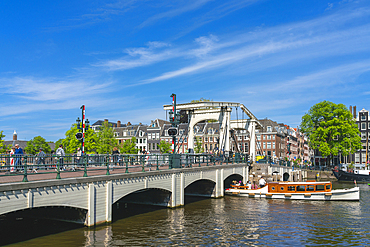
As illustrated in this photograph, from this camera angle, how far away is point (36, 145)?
3802 inches

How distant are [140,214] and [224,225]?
5.70m

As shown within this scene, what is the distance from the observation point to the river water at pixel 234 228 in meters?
14.3

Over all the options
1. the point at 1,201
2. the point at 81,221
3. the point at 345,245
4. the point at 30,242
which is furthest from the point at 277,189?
the point at 1,201

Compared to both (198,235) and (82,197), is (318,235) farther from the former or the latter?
(82,197)

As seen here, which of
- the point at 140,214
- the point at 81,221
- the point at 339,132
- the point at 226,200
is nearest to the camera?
the point at 81,221

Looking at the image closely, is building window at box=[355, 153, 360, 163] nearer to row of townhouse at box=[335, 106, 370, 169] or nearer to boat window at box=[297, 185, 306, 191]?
row of townhouse at box=[335, 106, 370, 169]

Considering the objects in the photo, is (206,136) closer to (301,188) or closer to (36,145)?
(301,188)

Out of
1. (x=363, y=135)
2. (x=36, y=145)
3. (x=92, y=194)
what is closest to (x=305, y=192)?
(x=92, y=194)

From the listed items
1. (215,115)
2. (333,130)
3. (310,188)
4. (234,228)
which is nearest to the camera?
(234,228)

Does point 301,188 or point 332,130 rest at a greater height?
point 332,130

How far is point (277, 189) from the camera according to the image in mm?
29047

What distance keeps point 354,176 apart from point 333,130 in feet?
29.2

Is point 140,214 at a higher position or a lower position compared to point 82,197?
lower

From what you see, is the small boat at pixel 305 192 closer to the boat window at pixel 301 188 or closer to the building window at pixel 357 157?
the boat window at pixel 301 188
